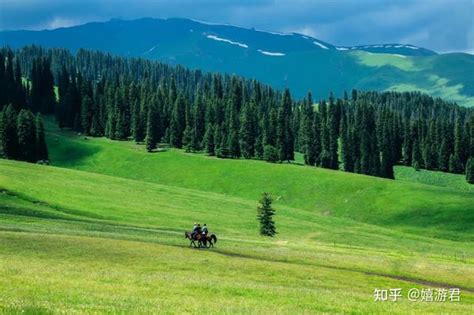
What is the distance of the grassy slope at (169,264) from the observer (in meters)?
30.2

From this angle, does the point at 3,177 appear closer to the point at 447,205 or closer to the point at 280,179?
the point at 280,179

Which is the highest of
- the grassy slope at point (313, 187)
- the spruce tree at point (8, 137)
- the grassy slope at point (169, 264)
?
the spruce tree at point (8, 137)

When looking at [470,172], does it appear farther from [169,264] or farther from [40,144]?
[169,264]

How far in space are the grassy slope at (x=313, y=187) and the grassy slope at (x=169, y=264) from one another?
68.2 feet

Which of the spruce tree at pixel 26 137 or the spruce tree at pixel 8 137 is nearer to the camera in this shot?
the spruce tree at pixel 8 137

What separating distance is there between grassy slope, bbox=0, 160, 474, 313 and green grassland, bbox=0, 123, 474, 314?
18 cm

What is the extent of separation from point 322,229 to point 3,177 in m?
59.8

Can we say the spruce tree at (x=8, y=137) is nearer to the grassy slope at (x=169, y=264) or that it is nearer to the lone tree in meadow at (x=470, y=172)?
the grassy slope at (x=169, y=264)

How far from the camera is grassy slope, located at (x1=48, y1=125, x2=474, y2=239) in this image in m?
132

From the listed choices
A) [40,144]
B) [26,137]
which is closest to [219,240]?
[26,137]

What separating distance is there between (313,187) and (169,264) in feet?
377

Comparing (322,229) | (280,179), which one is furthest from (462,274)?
(280,179)

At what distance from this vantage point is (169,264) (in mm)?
46906

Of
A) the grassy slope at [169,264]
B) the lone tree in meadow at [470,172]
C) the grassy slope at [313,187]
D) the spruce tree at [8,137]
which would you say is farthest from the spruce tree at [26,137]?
the lone tree in meadow at [470,172]
